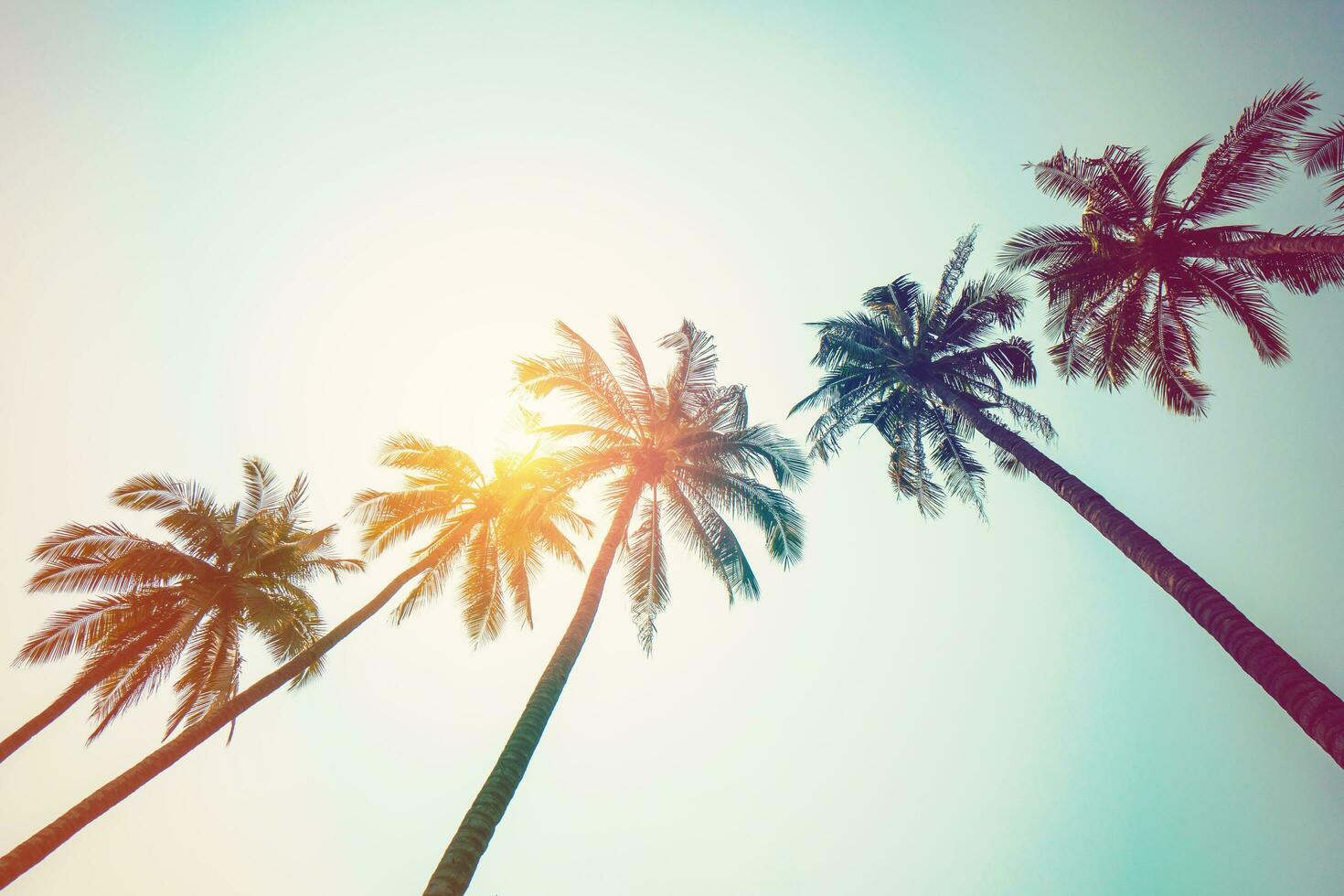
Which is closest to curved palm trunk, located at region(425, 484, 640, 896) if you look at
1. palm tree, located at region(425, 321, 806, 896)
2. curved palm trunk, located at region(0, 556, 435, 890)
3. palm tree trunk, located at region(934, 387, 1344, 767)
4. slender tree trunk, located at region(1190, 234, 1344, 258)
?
palm tree, located at region(425, 321, 806, 896)

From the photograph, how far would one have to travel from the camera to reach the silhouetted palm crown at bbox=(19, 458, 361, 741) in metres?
13.2

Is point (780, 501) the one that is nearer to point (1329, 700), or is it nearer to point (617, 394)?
point (617, 394)

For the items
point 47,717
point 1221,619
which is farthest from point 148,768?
point 1221,619

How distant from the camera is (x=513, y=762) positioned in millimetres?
6445

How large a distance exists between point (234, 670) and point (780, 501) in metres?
14.5

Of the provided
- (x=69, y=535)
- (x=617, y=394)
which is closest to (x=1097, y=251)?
(x=617, y=394)

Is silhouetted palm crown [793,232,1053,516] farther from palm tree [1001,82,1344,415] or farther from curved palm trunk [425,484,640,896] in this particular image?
curved palm trunk [425,484,640,896]

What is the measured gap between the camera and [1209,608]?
271 inches

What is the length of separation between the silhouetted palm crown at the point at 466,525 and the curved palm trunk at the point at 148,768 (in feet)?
7.13

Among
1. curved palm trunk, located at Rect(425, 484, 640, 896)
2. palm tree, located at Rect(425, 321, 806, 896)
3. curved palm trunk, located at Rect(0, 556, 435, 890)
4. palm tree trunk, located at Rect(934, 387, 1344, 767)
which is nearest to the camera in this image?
curved palm trunk, located at Rect(425, 484, 640, 896)

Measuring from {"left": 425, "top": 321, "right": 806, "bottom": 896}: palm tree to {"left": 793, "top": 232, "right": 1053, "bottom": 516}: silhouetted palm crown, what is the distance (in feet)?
11.7

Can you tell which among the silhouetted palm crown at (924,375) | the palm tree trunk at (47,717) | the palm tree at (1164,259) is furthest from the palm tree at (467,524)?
the palm tree at (1164,259)

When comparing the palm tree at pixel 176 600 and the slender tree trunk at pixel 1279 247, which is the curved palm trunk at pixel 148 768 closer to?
the palm tree at pixel 176 600

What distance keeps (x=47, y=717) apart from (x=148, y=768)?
163 inches
